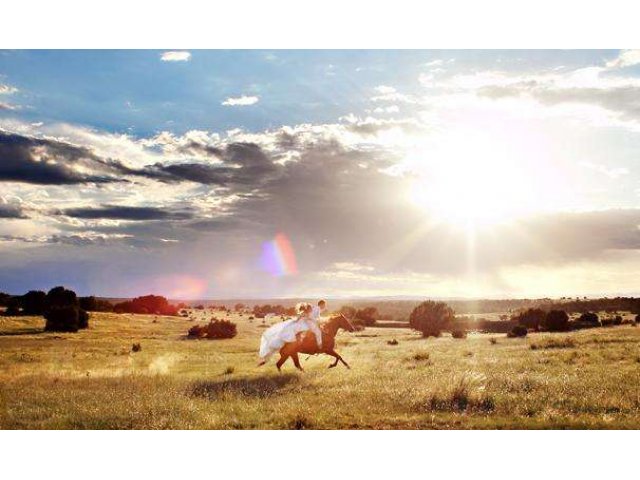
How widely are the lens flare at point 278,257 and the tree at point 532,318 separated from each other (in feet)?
101

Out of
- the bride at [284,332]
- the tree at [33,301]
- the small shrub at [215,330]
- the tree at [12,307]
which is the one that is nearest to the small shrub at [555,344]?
the bride at [284,332]

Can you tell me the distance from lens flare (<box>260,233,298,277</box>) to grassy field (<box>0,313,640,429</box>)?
3488mm

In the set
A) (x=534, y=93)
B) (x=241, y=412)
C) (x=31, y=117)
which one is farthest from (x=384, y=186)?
(x=31, y=117)

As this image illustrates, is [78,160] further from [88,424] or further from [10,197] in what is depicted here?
[88,424]

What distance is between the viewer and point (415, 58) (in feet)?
63.7

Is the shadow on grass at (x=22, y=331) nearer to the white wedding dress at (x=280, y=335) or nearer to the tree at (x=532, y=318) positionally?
the white wedding dress at (x=280, y=335)

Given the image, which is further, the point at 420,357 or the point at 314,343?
the point at 420,357

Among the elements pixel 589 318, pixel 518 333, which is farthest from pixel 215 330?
pixel 589 318

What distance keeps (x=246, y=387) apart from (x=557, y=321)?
33781 mm

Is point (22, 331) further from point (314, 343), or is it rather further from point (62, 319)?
point (314, 343)

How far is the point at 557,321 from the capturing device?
44938 millimetres

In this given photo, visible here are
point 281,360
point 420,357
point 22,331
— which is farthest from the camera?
point 420,357
